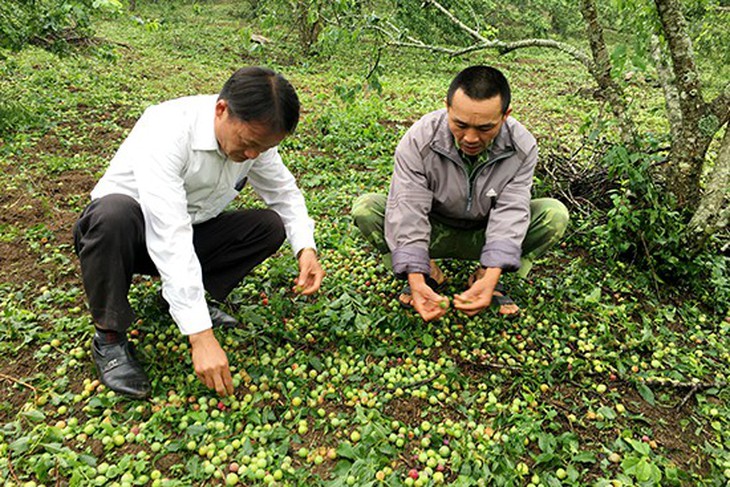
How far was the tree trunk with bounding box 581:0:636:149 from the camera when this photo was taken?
151 inches

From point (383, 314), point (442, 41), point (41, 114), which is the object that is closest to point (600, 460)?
point (383, 314)

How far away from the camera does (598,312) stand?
3357 millimetres

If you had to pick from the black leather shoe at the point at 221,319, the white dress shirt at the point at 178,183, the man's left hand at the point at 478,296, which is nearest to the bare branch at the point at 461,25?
the man's left hand at the point at 478,296

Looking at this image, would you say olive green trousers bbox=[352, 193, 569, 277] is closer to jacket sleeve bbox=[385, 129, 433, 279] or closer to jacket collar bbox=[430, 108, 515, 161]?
jacket sleeve bbox=[385, 129, 433, 279]

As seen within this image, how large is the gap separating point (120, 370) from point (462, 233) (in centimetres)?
209

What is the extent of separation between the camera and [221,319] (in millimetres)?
3123

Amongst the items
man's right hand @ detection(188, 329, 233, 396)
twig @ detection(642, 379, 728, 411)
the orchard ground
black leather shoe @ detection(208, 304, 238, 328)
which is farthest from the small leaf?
twig @ detection(642, 379, 728, 411)

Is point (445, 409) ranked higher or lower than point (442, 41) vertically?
lower

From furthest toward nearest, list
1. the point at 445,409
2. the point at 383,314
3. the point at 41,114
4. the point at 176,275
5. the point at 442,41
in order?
1. the point at 442,41
2. the point at 41,114
3. the point at 383,314
4. the point at 445,409
5. the point at 176,275

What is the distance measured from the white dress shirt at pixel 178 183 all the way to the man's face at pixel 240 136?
10cm

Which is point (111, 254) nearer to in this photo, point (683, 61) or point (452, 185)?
point (452, 185)

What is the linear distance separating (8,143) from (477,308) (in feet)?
17.3

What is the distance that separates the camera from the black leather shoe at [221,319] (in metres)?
3.10

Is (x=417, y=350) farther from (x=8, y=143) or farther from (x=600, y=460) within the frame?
(x=8, y=143)
